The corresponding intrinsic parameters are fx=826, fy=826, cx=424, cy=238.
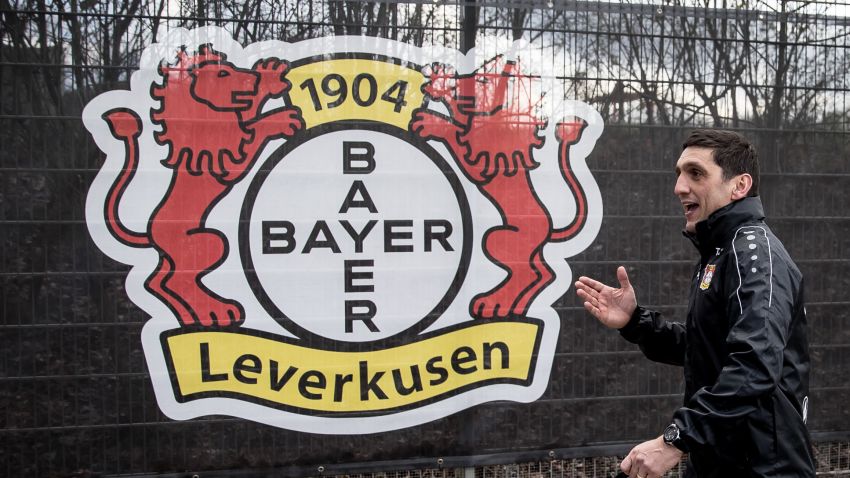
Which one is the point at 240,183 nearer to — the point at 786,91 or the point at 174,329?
the point at 174,329

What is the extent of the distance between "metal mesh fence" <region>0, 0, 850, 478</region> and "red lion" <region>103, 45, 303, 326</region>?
0.17 m

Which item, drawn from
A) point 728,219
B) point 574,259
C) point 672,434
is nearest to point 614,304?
point 728,219

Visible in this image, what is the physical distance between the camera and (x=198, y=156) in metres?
4.21

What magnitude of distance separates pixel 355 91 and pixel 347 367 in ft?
4.76

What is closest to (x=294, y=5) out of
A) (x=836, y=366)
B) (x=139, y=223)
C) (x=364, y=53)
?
(x=364, y=53)

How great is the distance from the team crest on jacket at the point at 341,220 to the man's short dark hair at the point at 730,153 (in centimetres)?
154

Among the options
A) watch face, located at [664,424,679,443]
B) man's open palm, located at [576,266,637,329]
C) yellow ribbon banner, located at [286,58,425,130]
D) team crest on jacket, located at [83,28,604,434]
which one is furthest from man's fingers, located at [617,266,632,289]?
yellow ribbon banner, located at [286,58,425,130]

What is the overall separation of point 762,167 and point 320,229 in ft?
8.42

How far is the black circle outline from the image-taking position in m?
4.25

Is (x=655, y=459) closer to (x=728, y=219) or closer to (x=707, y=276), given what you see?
(x=707, y=276)

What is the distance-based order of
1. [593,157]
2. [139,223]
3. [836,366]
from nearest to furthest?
1. [139,223]
2. [593,157]
3. [836,366]

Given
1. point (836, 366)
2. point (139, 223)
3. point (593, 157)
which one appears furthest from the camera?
point (836, 366)

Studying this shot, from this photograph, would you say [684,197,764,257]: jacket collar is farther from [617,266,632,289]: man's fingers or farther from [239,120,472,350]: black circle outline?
[239,120,472,350]: black circle outline

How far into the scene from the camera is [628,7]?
15.2 feet
